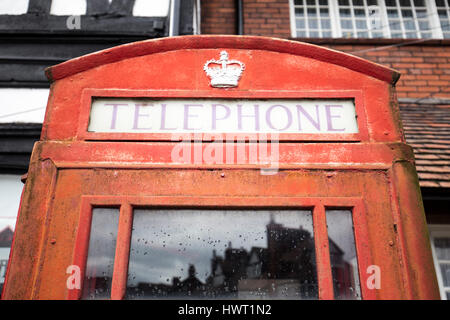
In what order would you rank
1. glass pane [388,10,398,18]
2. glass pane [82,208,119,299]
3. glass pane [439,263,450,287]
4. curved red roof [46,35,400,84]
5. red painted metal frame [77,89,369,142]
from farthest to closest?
glass pane [388,10,398,18] < glass pane [439,263,450,287] < curved red roof [46,35,400,84] < red painted metal frame [77,89,369,142] < glass pane [82,208,119,299]

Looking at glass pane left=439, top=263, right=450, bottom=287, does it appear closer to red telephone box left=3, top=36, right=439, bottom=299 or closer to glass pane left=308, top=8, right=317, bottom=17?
red telephone box left=3, top=36, right=439, bottom=299

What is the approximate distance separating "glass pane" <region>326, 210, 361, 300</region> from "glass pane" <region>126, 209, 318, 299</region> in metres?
0.09

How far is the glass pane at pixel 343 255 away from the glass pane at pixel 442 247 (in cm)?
276

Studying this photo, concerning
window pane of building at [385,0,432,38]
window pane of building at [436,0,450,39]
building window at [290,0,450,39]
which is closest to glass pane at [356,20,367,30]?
building window at [290,0,450,39]

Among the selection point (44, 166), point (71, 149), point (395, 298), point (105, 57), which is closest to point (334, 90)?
point (395, 298)

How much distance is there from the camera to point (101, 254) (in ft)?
5.03

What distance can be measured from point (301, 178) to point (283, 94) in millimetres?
464

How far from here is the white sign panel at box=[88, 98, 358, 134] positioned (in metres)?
1.70

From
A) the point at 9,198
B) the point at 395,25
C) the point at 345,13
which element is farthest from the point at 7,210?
the point at 395,25

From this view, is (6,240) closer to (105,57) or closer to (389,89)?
(105,57)

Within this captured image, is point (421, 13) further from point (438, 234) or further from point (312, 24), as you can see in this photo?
point (438, 234)

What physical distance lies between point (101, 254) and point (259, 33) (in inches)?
172

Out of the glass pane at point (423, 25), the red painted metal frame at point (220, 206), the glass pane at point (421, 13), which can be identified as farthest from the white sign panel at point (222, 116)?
the glass pane at point (421, 13)

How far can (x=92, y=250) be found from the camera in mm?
1542
